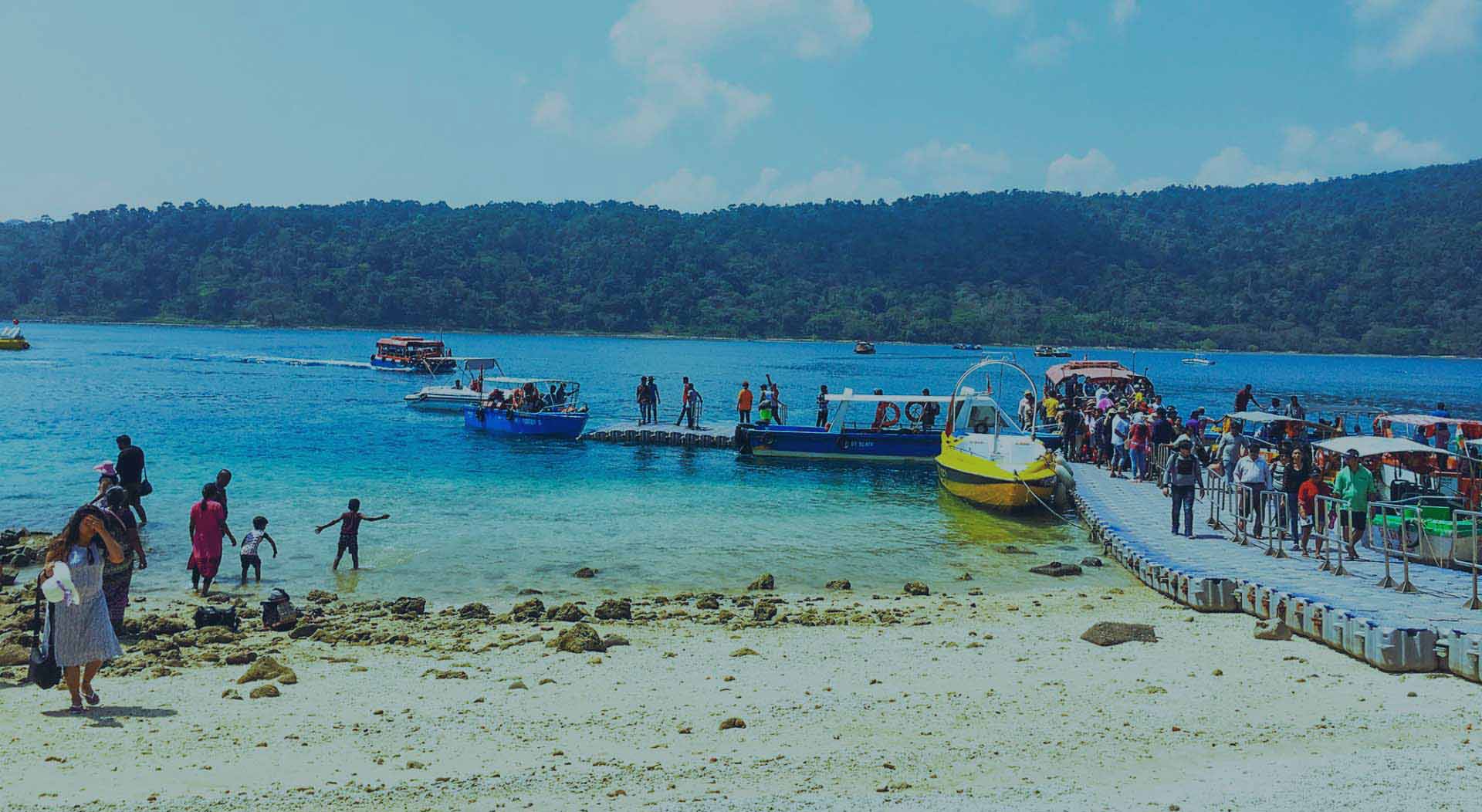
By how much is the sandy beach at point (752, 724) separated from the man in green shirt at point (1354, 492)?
→ 2142 mm

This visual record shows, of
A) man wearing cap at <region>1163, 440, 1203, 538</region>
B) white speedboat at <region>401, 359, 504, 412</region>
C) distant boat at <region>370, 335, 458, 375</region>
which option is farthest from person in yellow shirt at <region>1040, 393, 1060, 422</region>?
distant boat at <region>370, 335, 458, 375</region>

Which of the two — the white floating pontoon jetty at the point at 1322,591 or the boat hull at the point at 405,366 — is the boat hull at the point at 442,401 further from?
the white floating pontoon jetty at the point at 1322,591

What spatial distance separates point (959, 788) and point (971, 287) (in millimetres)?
189732

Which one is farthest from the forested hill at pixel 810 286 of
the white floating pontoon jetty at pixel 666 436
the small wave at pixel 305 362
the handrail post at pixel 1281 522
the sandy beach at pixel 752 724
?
the sandy beach at pixel 752 724

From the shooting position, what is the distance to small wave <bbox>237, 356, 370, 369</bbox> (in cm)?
8825

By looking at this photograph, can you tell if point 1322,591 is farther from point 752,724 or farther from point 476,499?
point 476,499

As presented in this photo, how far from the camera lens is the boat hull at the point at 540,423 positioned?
37.9 m

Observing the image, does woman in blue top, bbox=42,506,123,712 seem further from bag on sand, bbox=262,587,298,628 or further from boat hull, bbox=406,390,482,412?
boat hull, bbox=406,390,482,412

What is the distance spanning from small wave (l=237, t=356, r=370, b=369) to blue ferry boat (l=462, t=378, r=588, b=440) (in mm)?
50781

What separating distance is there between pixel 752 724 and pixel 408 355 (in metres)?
76.7

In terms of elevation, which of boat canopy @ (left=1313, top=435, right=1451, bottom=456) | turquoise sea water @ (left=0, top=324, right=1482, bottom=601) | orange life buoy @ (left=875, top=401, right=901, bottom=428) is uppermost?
boat canopy @ (left=1313, top=435, right=1451, bottom=456)

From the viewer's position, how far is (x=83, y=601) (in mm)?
8781

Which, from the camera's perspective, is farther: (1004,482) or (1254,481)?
(1004,482)

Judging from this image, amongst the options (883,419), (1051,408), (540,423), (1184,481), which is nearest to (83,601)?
(1184,481)
